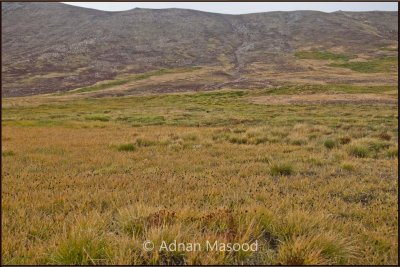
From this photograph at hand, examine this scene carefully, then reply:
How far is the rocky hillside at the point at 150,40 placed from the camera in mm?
112750

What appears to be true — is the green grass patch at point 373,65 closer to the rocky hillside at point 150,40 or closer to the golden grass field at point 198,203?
the rocky hillside at point 150,40

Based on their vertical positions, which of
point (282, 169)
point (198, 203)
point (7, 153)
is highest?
point (198, 203)

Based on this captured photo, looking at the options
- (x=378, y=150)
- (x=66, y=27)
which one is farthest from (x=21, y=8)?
(x=378, y=150)

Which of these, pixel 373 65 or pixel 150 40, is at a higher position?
pixel 150 40

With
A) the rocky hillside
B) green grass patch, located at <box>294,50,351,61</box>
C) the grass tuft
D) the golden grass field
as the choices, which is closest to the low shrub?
the golden grass field

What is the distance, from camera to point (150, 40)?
15612cm

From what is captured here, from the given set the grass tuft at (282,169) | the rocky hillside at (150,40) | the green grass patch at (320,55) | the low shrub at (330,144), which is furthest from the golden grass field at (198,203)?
the green grass patch at (320,55)

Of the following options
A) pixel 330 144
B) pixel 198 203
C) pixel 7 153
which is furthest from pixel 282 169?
pixel 7 153

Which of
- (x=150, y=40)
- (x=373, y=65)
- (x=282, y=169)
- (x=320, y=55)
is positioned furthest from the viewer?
(x=150, y=40)

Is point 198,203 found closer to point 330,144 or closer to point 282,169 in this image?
point 282,169

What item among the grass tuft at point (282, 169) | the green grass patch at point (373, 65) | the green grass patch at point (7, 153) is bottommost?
the green grass patch at point (373, 65)

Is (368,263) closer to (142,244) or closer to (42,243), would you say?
(142,244)

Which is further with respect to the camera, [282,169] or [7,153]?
[7,153]

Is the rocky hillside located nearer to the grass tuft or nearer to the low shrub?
the low shrub
